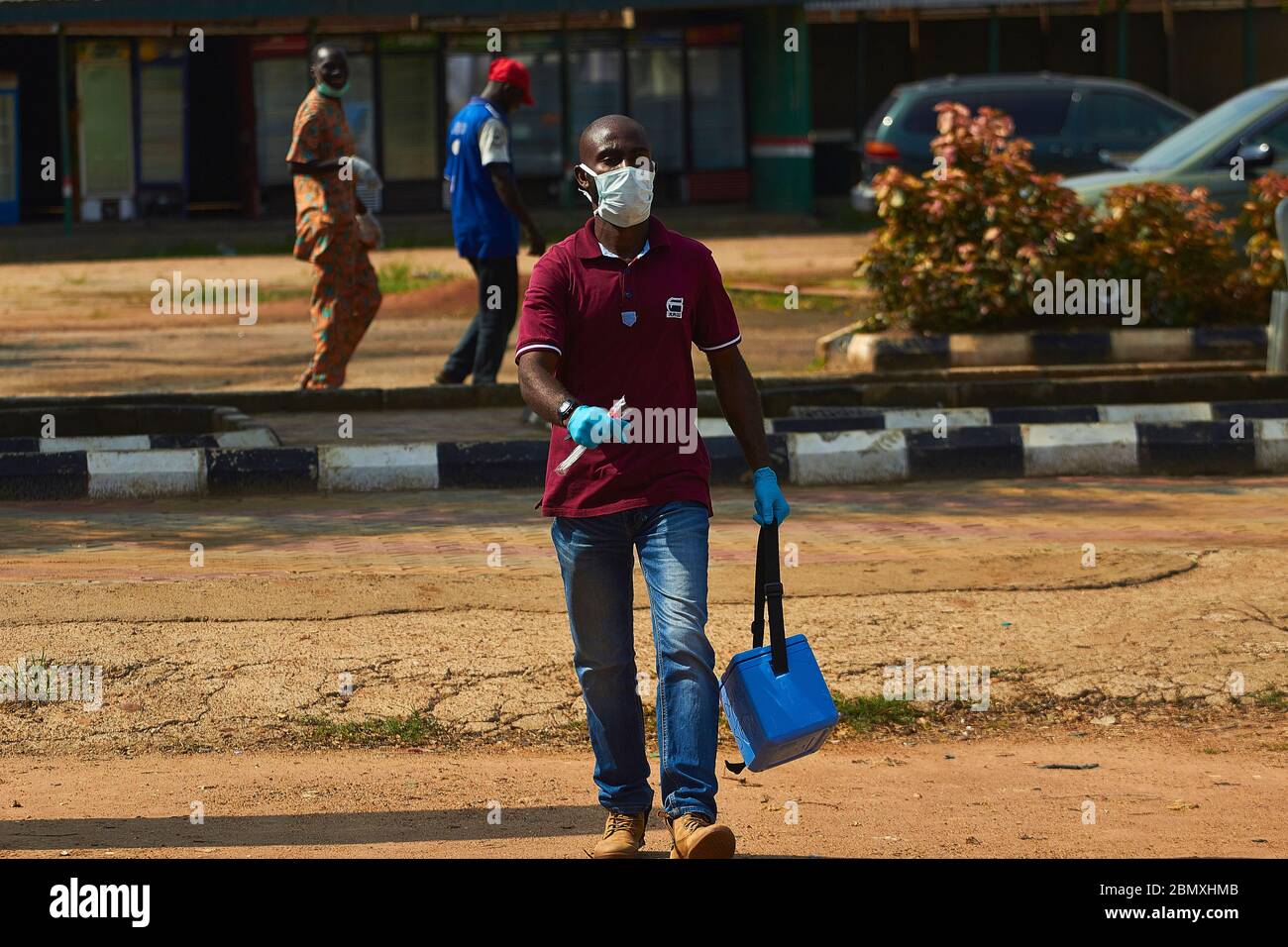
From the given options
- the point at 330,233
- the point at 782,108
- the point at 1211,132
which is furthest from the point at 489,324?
the point at 782,108

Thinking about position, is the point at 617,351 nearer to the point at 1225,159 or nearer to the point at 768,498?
the point at 768,498

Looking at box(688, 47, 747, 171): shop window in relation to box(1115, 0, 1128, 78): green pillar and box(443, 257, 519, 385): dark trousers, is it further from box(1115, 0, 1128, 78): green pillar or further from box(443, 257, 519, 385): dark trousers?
box(443, 257, 519, 385): dark trousers

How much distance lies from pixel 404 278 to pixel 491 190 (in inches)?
340

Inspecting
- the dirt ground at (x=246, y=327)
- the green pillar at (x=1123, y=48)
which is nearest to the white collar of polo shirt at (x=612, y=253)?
the dirt ground at (x=246, y=327)

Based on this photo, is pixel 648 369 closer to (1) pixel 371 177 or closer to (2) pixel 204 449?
(2) pixel 204 449

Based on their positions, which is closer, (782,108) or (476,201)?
(476,201)

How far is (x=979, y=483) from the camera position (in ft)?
30.9

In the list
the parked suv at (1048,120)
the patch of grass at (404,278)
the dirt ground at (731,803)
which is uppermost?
the parked suv at (1048,120)

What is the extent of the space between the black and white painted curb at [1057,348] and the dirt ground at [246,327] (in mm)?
839

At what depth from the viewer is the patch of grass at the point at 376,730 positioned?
5.94 m

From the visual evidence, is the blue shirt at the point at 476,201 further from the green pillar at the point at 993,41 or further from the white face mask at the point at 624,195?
the green pillar at the point at 993,41

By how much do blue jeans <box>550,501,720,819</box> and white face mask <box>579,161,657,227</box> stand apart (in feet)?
2.24

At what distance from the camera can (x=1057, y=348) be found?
13055 millimetres
